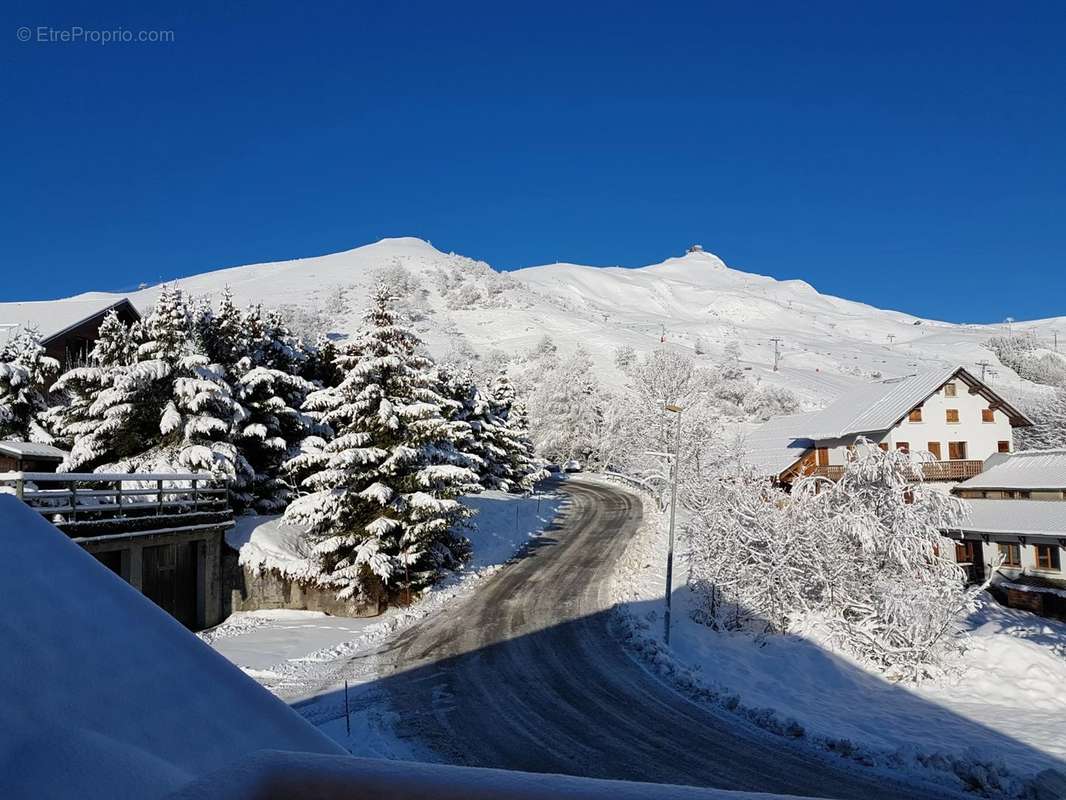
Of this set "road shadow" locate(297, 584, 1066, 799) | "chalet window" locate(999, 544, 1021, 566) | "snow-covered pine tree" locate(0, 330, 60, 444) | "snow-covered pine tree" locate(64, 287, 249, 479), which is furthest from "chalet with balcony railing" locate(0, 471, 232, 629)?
"chalet window" locate(999, 544, 1021, 566)

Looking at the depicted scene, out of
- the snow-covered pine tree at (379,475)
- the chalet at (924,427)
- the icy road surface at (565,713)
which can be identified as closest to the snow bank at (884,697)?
the icy road surface at (565,713)

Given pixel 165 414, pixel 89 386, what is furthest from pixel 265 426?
pixel 89 386

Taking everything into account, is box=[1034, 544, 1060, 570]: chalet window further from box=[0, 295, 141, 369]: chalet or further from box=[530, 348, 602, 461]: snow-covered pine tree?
box=[530, 348, 602, 461]: snow-covered pine tree

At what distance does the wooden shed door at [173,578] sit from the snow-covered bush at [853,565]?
17.3 meters

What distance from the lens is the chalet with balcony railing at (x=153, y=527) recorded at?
16514 mm

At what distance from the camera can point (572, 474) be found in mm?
80188

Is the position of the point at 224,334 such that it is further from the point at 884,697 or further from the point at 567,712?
the point at 884,697

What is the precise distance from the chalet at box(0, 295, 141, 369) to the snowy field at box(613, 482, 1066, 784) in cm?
3112

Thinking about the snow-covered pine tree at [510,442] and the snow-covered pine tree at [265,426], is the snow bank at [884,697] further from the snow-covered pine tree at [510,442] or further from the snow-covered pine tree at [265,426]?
the snow-covered pine tree at [510,442]

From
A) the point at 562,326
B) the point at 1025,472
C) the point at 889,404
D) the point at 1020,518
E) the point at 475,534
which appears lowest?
the point at 475,534

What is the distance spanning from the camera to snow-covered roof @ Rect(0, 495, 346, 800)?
90.1 inches

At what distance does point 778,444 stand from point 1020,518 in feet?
50.5

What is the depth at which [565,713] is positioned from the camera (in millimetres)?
15438

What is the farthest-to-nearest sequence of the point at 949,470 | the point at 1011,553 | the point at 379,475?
the point at 949,470 → the point at 1011,553 → the point at 379,475
